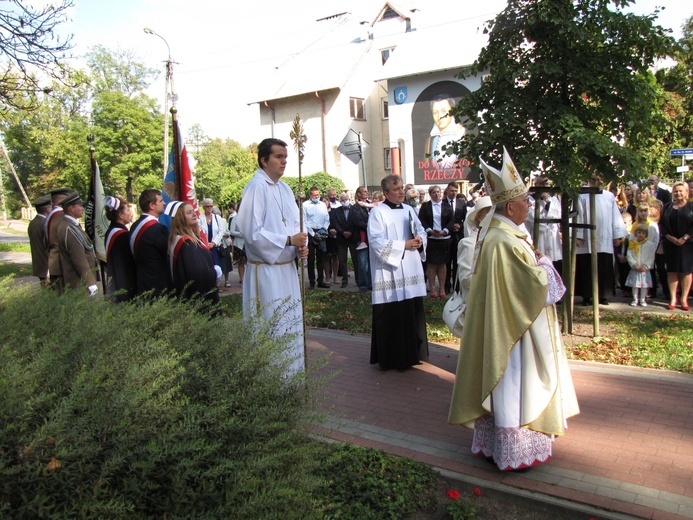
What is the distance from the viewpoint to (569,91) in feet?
21.6

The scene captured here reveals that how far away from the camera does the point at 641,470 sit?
4.05 m

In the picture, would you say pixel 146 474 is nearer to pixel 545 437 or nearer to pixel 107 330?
pixel 107 330

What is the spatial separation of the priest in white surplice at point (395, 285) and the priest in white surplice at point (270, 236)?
63.3 inches

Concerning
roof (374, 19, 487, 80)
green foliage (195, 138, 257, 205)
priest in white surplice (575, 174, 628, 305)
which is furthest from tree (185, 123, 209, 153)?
priest in white surplice (575, 174, 628, 305)

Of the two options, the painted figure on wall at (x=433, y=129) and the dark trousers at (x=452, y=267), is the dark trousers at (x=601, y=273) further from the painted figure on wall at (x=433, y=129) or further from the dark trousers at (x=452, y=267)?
the painted figure on wall at (x=433, y=129)

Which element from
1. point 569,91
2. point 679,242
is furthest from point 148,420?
point 679,242

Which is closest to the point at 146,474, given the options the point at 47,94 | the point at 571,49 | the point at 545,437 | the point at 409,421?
the point at 545,437

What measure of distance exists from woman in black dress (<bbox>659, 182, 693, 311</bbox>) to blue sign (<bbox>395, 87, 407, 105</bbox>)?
1225 inches

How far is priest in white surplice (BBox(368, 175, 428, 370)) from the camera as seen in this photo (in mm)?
6688

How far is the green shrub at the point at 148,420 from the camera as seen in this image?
1.86 metres

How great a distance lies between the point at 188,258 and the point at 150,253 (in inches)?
31.1

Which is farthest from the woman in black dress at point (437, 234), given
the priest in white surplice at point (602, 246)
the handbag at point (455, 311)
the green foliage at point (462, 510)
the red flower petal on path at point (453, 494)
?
the green foliage at point (462, 510)

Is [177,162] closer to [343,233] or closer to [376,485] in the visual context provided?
[376,485]

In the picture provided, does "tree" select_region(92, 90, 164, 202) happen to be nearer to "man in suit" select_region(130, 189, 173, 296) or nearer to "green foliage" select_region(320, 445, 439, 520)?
"man in suit" select_region(130, 189, 173, 296)
